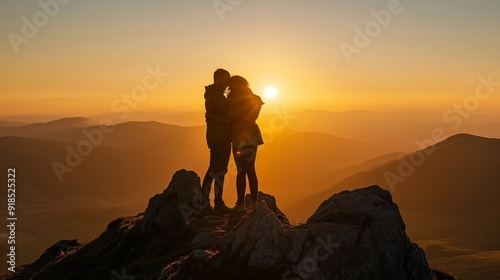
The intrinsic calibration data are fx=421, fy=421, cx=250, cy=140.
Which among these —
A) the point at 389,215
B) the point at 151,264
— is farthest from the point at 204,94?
the point at 389,215

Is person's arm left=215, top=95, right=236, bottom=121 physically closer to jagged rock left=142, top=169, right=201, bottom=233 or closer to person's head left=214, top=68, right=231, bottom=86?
person's head left=214, top=68, right=231, bottom=86

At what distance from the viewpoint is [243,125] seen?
16.4 metres

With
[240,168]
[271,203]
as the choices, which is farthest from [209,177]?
[271,203]

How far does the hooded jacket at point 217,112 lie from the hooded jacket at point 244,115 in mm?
283

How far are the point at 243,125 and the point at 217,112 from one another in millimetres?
1155

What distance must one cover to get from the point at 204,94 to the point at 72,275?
30.2 ft

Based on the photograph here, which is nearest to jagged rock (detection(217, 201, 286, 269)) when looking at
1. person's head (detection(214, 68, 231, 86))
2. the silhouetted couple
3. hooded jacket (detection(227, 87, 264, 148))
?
the silhouetted couple

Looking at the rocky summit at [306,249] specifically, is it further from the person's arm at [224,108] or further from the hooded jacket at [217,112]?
the person's arm at [224,108]

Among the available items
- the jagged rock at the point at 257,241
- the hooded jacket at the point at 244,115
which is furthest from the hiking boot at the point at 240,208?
the jagged rock at the point at 257,241

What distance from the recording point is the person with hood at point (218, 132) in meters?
16.3

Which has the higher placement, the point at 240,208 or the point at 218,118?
Result: the point at 218,118

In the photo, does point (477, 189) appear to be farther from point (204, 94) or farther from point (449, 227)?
point (204, 94)

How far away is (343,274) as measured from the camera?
10398 millimetres

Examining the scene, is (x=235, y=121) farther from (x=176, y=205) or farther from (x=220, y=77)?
(x=176, y=205)
